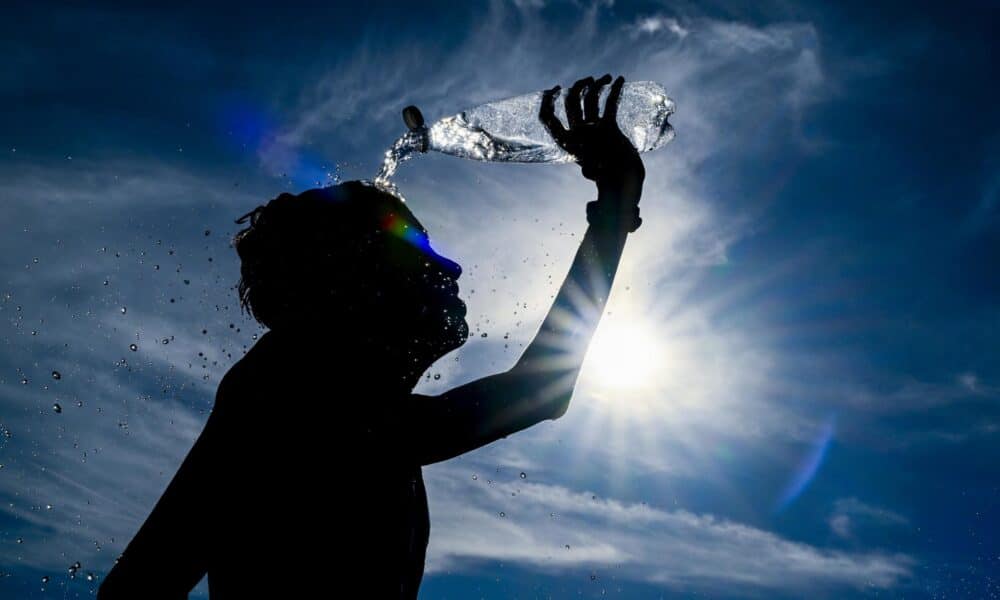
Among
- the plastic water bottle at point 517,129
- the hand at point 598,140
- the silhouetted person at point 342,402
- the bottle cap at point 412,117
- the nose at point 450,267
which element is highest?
the plastic water bottle at point 517,129

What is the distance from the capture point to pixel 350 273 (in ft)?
7.59

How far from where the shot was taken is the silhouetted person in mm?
1799

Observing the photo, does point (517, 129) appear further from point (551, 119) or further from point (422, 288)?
point (422, 288)

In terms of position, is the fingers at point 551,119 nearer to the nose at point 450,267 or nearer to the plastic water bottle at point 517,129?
the nose at point 450,267

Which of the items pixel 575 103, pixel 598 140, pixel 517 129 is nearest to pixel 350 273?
pixel 598 140

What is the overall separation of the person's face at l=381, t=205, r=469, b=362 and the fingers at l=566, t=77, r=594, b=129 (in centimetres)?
78

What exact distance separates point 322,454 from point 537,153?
360 cm

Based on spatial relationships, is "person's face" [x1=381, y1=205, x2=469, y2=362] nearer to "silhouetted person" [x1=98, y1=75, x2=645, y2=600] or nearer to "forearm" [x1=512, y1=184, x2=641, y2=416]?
"silhouetted person" [x1=98, y1=75, x2=645, y2=600]

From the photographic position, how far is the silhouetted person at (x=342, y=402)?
1799 millimetres

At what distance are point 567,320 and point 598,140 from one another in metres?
0.78

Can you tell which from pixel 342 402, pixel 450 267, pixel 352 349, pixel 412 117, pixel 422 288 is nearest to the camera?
pixel 342 402

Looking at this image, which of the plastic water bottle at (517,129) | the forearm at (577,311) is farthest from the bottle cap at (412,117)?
the forearm at (577,311)

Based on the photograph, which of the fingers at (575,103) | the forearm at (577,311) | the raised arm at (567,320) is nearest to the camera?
the raised arm at (567,320)

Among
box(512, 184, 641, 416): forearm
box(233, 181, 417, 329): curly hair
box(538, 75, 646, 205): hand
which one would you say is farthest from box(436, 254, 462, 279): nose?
box(538, 75, 646, 205): hand
